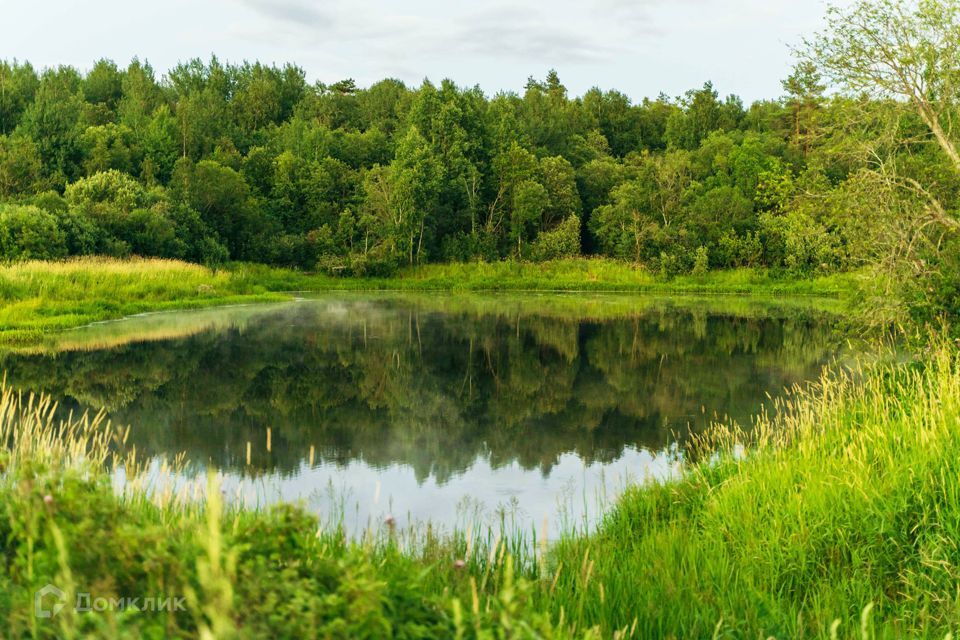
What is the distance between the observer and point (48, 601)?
2984mm

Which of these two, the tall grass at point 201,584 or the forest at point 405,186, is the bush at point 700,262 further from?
the tall grass at point 201,584

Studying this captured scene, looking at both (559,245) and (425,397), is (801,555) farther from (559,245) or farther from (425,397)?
(559,245)

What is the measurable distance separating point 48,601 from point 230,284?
40.0 m

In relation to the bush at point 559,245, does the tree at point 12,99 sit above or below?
above

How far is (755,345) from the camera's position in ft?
78.5

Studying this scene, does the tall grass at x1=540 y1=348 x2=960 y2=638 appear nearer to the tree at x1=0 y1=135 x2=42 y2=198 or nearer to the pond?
the pond

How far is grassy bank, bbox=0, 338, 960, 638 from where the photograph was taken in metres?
2.86

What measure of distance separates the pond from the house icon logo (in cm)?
100

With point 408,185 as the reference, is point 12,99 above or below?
above

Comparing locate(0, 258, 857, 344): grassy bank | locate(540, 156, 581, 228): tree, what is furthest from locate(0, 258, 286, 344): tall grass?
locate(540, 156, 581, 228): tree

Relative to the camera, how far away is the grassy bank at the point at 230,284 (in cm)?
2514

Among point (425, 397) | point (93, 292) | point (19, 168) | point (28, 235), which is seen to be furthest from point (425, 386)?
point (19, 168)

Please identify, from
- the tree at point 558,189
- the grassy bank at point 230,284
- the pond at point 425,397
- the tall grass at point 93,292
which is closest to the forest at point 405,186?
→ the tree at point 558,189

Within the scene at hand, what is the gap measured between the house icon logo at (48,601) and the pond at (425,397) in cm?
100
